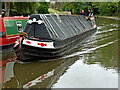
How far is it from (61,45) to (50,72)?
246cm

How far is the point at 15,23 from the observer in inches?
520

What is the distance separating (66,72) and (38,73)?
117 cm

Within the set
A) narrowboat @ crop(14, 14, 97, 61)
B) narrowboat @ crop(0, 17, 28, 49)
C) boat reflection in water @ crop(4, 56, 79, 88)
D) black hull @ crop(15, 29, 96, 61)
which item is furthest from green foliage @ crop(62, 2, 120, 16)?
boat reflection in water @ crop(4, 56, 79, 88)

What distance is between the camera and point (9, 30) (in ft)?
40.5

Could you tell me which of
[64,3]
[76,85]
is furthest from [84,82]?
[64,3]

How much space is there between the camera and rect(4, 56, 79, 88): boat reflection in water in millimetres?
6969

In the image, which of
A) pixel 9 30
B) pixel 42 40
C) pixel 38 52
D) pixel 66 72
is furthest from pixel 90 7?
pixel 66 72

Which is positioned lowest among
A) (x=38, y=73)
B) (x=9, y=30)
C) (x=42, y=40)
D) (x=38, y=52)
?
(x=38, y=73)

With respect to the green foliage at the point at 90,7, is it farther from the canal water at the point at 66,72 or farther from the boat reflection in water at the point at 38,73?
the boat reflection in water at the point at 38,73

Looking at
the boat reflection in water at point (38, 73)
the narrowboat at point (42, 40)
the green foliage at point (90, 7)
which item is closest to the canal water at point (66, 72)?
the boat reflection in water at point (38, 73)

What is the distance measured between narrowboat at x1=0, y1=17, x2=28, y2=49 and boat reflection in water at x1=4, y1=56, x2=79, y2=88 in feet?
8.68

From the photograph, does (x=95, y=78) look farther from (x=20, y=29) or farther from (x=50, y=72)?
(x=20, y=29)

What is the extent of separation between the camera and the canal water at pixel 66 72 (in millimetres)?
6914

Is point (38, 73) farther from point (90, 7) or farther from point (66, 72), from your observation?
point (90, 7)
